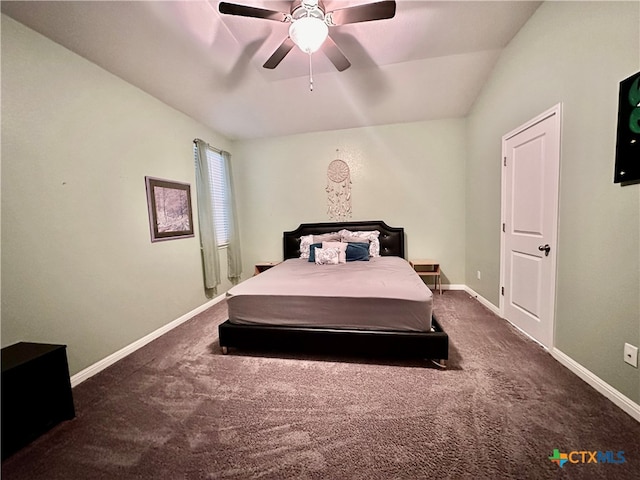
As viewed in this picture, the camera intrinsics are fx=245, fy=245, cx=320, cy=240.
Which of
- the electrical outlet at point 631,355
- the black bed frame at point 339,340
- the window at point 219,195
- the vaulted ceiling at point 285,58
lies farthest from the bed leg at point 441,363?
the window at point 219,195

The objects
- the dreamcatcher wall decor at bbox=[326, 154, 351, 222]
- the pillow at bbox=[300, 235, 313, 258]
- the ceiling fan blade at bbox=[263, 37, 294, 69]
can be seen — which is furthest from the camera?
the dreamcatcher wall decor at bbox=[326, 154, 351, 222]

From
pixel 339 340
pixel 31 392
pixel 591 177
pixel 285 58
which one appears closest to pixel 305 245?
pixel 339 340

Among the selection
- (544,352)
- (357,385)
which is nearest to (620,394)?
(544,352)

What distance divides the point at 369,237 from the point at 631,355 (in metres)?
2.76

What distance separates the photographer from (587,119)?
169 cm

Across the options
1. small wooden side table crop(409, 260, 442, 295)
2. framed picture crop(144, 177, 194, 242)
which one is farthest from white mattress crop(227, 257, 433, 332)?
small wooden side table crop(409, 260, 442, 295)

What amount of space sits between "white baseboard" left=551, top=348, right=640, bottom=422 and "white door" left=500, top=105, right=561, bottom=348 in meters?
0.17

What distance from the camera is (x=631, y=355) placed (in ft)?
4.71

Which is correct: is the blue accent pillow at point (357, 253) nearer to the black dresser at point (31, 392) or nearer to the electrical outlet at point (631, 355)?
the electrical outlet at point (631, 355)

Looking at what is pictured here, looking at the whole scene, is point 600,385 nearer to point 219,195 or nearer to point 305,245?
point 305,245

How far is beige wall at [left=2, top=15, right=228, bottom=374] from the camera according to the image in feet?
5.45

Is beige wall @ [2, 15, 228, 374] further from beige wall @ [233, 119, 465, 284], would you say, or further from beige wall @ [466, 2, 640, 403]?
beige wall @ [466, 2, 640, 403]

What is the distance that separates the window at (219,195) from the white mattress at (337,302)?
1849mm

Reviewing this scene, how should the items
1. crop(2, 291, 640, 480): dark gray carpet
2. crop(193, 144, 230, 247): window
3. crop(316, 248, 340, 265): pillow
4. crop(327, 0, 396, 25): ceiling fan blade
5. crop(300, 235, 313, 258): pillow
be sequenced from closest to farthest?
1. crop(2, 291, 640, 480): dark gray carpet
2. crop(327, 0, 396, 25): ceiling fan blade
3. crop(316, 248, 340, 265): pillow
4. crop(193, 144, 230, 247): window
5. crop(300, 235, 313, 258): pillow
